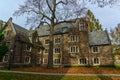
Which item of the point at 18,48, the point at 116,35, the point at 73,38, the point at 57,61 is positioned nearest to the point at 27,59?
the point at 18,48

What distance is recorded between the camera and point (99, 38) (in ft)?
123

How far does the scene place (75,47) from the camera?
38.2m

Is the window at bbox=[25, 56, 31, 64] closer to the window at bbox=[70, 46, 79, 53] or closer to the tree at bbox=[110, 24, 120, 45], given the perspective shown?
the window at bbox=[70, 46, 79, 53]

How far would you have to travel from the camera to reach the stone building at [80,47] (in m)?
35.2

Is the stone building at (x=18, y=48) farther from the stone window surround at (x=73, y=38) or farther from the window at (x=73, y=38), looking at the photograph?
the window at (x=73, y=38)

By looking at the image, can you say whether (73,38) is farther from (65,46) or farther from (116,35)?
(116,35)

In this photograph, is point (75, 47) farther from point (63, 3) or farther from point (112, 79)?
point (112, 79)

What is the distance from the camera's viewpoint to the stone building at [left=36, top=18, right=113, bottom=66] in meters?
35.2

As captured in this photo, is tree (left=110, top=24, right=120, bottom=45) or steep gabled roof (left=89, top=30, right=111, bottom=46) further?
tree (left=110, top=24, right=120, bottom=45)

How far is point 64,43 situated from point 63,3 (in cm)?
1339

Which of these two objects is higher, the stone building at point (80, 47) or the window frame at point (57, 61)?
the stone building at point (80, 47)

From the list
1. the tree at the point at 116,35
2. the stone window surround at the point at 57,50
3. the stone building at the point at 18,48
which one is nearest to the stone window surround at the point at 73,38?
the stone window surround at the point at 57,50

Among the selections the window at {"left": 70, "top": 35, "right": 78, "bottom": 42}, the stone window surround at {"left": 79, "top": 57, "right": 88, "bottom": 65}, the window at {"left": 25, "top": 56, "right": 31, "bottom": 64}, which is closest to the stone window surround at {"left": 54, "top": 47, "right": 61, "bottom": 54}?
the window at {"left": 70, "top": 35, "right": 78, "bottom": 42}

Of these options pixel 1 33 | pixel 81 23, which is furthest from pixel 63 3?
pixel 1 33
